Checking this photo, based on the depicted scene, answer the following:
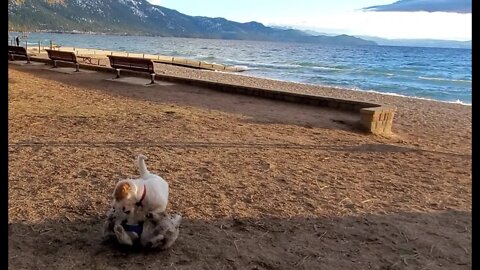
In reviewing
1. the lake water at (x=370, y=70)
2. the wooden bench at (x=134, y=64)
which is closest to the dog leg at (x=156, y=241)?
the lake water at (x=370, y=70)

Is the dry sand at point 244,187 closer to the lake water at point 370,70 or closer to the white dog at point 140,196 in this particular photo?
the white dog at point 140,196

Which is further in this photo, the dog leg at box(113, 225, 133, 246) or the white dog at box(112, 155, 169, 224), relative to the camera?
the dog leg at box(113, 225, 133, 246)

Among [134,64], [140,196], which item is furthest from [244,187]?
[134,64]

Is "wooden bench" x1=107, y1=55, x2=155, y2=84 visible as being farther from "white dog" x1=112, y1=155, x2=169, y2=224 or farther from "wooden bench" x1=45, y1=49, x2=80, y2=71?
"white dog" x1=112, y1=155, x2=169, y2=224

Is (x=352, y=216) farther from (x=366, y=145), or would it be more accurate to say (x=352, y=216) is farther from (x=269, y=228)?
(x=366, y=145)

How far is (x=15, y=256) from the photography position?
2785 millimetres

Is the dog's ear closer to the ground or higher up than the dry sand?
higher up

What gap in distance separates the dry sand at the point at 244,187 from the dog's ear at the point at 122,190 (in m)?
0.53

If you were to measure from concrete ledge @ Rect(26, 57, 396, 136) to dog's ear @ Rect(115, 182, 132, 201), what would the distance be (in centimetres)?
604

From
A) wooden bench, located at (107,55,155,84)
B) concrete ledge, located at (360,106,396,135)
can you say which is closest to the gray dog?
concrete ledge, located at (360,106,396,135)

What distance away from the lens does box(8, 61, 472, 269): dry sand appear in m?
2.99

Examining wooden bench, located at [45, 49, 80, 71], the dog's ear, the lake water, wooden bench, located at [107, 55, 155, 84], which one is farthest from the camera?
the lake water

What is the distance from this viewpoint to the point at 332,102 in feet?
32.7
